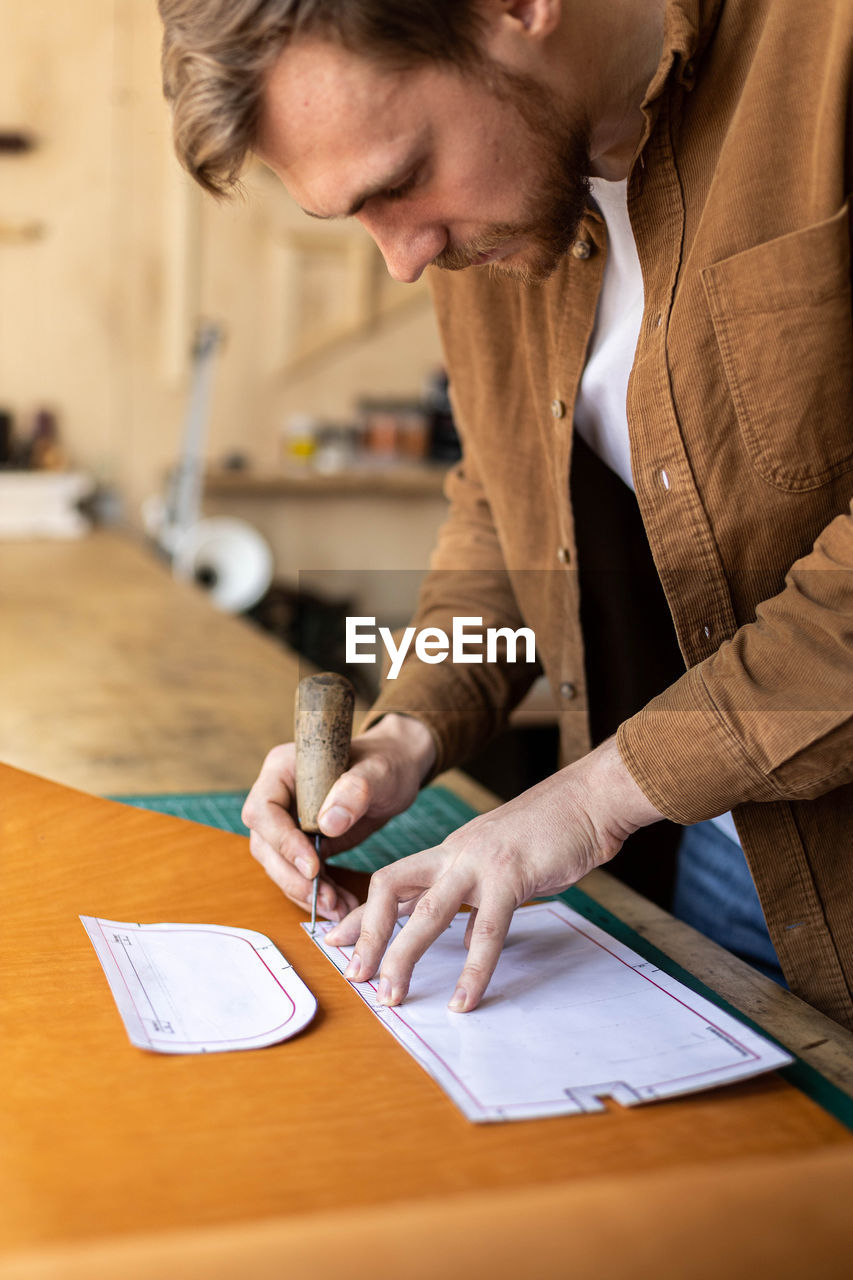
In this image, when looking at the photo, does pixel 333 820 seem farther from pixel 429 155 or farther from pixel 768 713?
pixel 429 155

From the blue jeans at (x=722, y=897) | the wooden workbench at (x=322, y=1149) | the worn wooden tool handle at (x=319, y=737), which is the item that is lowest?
the blue jeans at (x=722, y=897)

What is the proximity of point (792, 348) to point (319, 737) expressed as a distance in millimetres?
461

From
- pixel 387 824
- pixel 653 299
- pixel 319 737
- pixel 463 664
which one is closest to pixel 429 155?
pixel 653 299

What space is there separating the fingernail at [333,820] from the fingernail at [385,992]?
0.17 metres

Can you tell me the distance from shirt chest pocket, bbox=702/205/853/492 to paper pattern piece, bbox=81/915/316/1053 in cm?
52

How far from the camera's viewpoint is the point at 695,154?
92cm

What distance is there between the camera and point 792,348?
88cm

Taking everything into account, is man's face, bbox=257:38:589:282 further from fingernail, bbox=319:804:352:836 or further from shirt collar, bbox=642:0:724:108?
fingernail, bbox=319:804:352:836

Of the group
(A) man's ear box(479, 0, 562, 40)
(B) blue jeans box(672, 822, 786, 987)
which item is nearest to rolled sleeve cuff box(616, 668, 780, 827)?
(B) blue jeans box(672, 822, 786, 987)

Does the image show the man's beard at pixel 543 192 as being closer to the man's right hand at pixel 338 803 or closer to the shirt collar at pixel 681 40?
the shirt collar at pixel 681 40

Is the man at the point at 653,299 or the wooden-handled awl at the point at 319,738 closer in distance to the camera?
the man at the point at 653,299

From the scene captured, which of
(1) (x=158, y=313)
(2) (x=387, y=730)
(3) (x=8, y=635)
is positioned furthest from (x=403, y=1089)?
(1) (x=158, y=313)

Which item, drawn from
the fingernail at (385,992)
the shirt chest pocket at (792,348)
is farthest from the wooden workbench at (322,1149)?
the shirt chest pocket at (792,348)

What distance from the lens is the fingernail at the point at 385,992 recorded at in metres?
0.79
